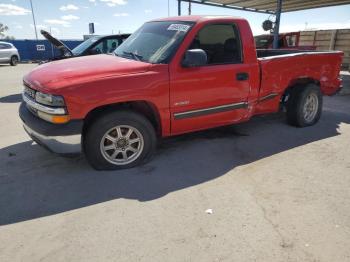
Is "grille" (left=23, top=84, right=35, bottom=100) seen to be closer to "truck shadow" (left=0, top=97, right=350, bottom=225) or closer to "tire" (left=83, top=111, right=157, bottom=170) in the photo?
"tire" (left=83, top=111, right=157, bottom=170)

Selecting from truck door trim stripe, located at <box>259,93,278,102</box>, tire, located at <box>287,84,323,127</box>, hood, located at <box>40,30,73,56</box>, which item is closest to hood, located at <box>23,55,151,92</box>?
truck door trim stripe, located at <box>259,93,278,102</box>

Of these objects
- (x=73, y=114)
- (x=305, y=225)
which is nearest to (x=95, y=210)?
(x=73, y=114)

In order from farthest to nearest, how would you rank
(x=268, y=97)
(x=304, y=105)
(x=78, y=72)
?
(x=304, y=105) < (x=268, y=97) < (x=78, y=72)

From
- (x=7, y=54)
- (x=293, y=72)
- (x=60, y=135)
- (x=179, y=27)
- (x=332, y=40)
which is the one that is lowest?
(x=7, y=54)

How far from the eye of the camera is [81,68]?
3.93 meters

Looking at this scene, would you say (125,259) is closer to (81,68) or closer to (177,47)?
(81,68)

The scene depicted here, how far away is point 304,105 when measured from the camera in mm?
5801

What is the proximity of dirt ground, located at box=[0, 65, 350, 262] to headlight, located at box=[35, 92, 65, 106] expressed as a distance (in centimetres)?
93

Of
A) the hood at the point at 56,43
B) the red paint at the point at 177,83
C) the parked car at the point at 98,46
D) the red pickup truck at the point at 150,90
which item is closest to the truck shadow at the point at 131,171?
the red pickup truck at the point at 150,90

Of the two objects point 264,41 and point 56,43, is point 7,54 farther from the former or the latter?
point 264,41

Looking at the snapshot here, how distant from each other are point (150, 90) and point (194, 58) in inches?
26.6

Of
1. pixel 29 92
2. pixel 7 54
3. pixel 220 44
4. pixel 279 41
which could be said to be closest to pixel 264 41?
pixel 279 41

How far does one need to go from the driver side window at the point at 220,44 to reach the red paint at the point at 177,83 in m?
0.09

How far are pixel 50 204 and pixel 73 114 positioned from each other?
3.24ft
